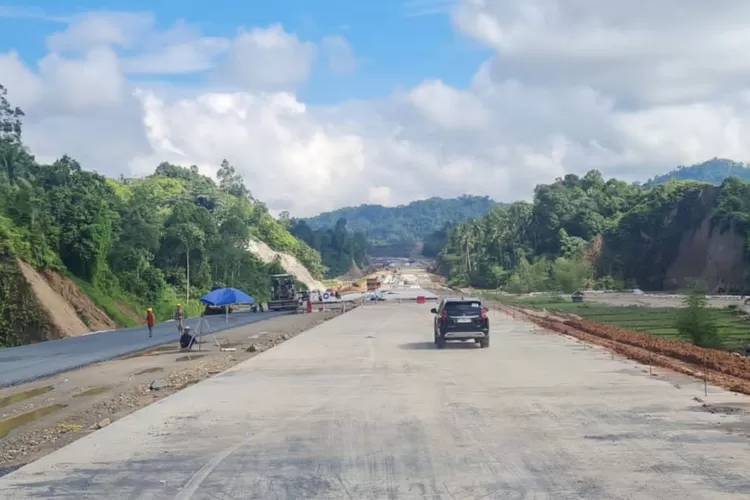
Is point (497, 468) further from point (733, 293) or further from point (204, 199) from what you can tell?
point (204, 199)

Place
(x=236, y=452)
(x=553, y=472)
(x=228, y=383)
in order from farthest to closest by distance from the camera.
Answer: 1. (x=228, y=383)
2. (x=236, y=452)
3. (x=553, y=472)

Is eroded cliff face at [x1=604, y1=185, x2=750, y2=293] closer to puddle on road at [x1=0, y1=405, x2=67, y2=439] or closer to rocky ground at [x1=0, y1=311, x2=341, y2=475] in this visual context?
rocky ground at [x1=0, y1=311, x2=341, y2=475]

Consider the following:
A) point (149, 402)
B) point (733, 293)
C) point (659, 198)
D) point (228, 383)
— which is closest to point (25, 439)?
point (149, 402)

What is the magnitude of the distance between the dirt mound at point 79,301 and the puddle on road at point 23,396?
26.1 metres

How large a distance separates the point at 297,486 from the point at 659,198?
359ft

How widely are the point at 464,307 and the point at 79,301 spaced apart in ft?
88.4

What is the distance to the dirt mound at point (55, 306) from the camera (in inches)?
1657

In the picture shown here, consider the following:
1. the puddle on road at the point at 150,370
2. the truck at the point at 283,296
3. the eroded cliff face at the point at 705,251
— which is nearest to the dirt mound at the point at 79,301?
the truck at the point at 283,296

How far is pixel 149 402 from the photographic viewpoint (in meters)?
18.5

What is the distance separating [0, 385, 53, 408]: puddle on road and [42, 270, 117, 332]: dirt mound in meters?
26.1

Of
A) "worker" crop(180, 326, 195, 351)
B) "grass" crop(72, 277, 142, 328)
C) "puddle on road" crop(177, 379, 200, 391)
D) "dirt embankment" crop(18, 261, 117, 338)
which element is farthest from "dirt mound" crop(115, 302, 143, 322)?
"puddle on road" crop(177, 379, 200, 391)

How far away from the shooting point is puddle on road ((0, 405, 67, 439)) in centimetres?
1614

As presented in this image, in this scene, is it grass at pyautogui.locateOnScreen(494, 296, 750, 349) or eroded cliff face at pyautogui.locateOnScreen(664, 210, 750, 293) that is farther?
eroded cliff face at pyautogui.locateOnScreen(664, 210, 750, 293)

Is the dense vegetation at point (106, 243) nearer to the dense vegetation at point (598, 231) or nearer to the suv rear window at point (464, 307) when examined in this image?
the suv rear window at point (464, 307)
